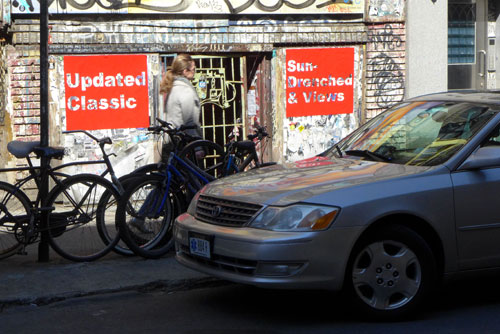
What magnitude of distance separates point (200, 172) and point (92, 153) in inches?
153

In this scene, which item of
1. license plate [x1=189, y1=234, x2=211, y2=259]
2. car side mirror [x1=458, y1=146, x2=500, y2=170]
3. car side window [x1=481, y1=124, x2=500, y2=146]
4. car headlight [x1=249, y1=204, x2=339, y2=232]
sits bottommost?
license plate [x1=189, y1=234, x2=211, y2=259]

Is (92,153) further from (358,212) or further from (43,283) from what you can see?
(358,212)

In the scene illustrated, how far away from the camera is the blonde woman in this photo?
931cm

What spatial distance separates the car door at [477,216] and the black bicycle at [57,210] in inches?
125

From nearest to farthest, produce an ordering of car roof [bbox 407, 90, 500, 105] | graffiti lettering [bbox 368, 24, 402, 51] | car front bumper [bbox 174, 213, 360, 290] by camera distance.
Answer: car front bumper [bbox 174, 213, 360, 290], car roof [bbox 407, 90, 500, 105], graffiti lettering [bbox 368, 24, 402, 51]

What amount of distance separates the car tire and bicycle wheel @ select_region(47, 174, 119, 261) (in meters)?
2.78

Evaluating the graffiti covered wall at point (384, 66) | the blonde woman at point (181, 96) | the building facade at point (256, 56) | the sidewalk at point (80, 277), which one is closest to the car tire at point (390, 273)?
the sidewalk at point (80, 277)

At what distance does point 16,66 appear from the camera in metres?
11.1

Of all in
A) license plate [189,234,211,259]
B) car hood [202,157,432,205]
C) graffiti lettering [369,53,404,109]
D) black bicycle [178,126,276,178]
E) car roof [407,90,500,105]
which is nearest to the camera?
car hood [202,157,432,205]

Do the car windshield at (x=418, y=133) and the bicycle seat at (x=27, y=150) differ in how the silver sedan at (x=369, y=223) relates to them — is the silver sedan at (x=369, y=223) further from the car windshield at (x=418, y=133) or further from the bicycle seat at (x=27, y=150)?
the bicycle seat at (x=27, y=150)

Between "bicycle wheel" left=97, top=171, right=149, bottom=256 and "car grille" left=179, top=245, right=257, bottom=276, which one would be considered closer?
Result: "car grille" left=179, top=245, right=257, bottom=276

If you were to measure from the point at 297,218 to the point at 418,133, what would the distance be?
5.11 ft

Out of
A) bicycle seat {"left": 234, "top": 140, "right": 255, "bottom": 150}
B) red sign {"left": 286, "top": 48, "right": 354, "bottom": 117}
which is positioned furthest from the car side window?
red sign {"left": 286, "top": 48, "right": 354, "bottom": 117}

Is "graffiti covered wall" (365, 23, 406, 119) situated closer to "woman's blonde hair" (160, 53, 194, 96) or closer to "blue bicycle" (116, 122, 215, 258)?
"woman's blonde hair" (160, 53, 194, 96)
